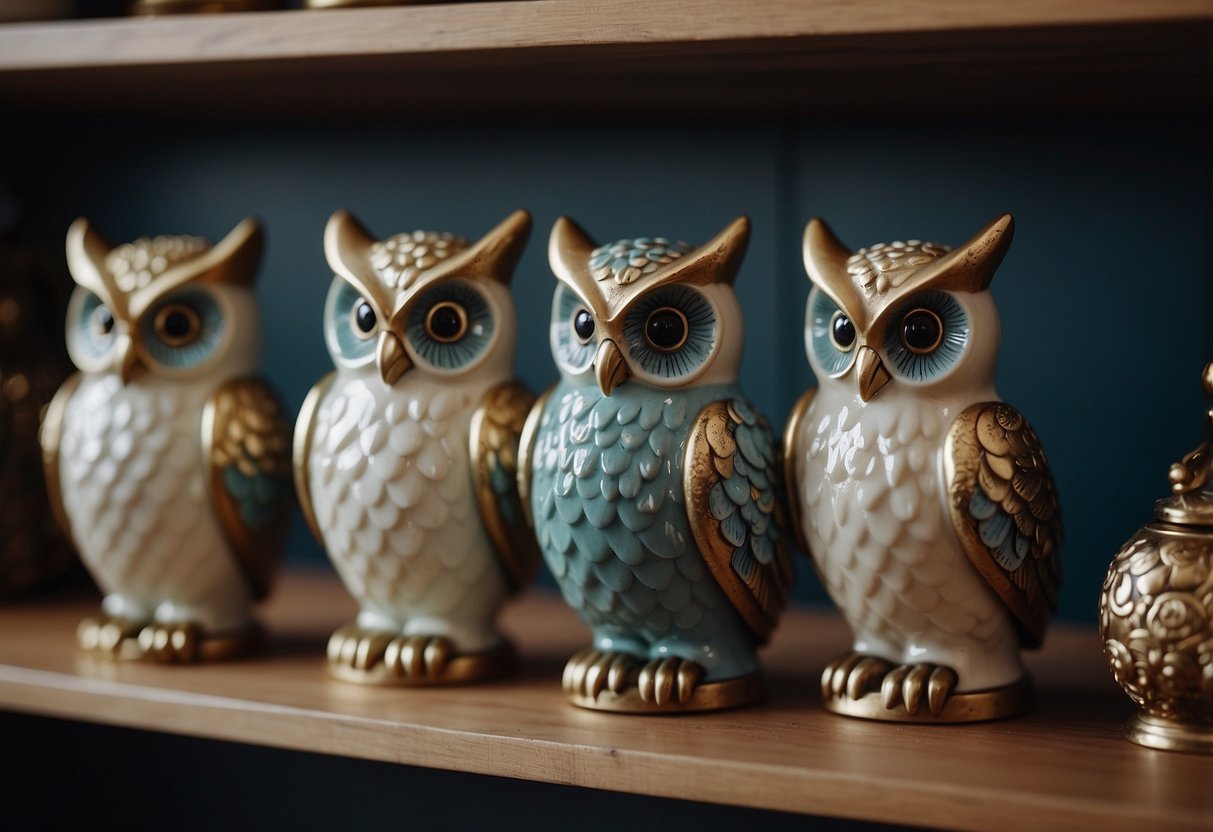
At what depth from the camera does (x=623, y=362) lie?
0.85 m

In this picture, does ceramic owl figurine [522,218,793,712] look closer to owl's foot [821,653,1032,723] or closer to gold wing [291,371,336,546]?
owl's foot [821,653,1032,723]

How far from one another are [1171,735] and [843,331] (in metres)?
0.28

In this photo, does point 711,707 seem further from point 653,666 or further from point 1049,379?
point 1049,379

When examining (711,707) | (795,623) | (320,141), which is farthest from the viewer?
(320,141)

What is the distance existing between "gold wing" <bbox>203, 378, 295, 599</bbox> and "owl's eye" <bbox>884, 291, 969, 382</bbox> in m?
0.44

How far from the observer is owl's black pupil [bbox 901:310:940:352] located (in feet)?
2.70

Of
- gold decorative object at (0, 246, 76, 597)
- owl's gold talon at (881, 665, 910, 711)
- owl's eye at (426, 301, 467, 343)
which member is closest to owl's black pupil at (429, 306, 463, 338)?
owl's eye at (426, 301, 467, 343)

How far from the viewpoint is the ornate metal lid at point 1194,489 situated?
2.53ft

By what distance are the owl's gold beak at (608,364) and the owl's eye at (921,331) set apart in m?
0.16

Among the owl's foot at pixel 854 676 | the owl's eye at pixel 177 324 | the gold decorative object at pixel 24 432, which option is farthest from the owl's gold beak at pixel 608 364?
the gold decorative object at pixel 24 432

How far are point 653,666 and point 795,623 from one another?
0.85 ft

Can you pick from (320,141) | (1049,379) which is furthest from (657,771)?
(320,141)

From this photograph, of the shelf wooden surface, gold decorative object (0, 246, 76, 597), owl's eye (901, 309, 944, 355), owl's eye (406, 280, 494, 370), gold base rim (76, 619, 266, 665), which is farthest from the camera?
gold decorative object (0, 246, 76, 597)

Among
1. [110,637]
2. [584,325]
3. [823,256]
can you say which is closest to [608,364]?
[584,325]
